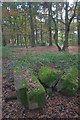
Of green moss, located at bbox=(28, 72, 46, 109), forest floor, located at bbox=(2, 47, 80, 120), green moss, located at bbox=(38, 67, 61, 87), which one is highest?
green moss, located at bbox=(38, 67, 61, 87)

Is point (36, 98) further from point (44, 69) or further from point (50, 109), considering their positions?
point (44, 69)

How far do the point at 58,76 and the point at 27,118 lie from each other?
3.00 ft

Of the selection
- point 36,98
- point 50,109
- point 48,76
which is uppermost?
point 48,76

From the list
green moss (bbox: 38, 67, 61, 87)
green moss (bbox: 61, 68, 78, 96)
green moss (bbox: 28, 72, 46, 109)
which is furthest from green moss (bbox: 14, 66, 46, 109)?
green moss (bbox: 61, 68, 78, 96)

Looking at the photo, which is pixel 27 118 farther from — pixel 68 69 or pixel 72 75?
pixel 68 69

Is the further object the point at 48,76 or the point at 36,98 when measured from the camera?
the point at 48,76

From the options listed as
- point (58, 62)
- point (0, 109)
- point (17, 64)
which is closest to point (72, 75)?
point (58, 62)

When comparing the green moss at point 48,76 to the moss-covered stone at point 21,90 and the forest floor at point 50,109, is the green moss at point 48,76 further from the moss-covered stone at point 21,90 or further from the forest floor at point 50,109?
the moss-covered stone at point 21,90

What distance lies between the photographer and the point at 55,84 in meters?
2.88

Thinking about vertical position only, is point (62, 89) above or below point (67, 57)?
below

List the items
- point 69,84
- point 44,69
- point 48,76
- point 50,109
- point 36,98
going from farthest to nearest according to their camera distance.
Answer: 1. point 44,69
2. point 48,76
3. point 69,84
4. point 50,109
5. point 36,98

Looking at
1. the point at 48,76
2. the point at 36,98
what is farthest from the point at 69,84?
the point at 36,98

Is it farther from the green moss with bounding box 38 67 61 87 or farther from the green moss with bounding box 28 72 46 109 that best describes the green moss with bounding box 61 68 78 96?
the green moss with bounding box 28 72 46 109

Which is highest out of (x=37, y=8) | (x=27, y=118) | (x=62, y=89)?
(x=37, y=8)
